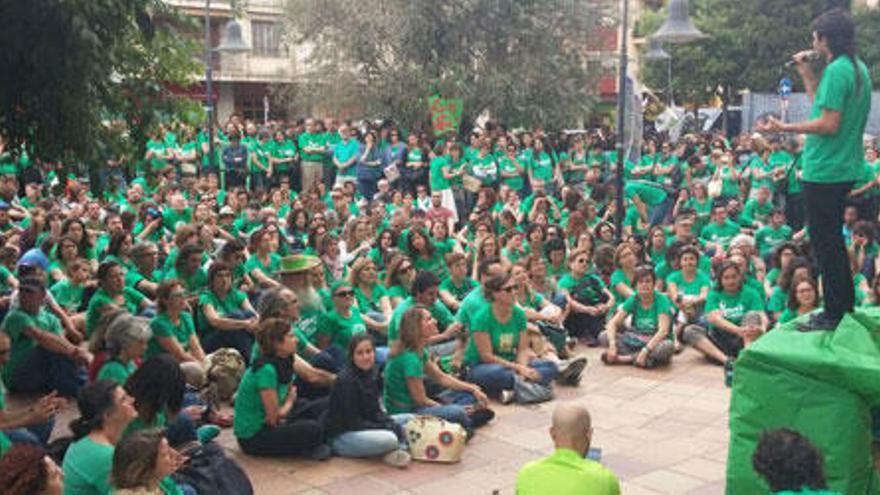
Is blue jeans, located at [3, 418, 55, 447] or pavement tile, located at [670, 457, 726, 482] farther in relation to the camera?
pavement tile, located at [670, 457, 726, 482]

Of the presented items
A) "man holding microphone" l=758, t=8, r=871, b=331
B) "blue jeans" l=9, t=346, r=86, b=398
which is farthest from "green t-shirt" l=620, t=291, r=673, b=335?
"blue jeans" l=9, t=346, r=86, b=398

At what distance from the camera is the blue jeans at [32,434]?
19.1 feet

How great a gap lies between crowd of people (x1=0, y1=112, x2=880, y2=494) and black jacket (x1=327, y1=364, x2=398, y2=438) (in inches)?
0.5

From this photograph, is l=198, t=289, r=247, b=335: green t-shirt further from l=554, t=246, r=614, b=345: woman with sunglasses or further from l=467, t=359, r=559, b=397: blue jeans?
l=554, t=246, r=614, b=345: woman with sunglasses

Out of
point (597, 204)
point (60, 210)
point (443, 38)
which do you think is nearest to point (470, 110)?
point (443, 38)

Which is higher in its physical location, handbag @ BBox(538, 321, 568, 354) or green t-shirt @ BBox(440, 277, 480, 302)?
green t-shirt @ BBox(440, 277, 480, 302)

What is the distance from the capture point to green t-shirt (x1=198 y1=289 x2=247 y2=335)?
8719 millimetres

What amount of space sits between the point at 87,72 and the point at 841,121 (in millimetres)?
4138

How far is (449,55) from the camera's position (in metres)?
21.5

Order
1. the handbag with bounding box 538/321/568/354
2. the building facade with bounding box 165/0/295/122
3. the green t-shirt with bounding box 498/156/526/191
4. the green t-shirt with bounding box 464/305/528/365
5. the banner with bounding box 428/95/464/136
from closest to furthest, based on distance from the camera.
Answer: the green t-shirt with bounding box 464/305/528/365 → the handbag with bounding box 538/321/568/354 → the green t-shirt with bounding box 498/156/526/191 → the banner with bounding box 428/95/464/136 → the building facade with bounding box 165/0/295/122

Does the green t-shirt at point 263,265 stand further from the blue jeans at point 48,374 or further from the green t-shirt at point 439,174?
the green t-shirt at point 439,174

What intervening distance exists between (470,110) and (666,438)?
14617 millimetres

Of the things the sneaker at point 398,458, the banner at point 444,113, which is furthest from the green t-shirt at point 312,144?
the sneaker at point 398,458

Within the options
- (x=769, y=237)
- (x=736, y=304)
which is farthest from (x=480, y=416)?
(x=769, y=237)
